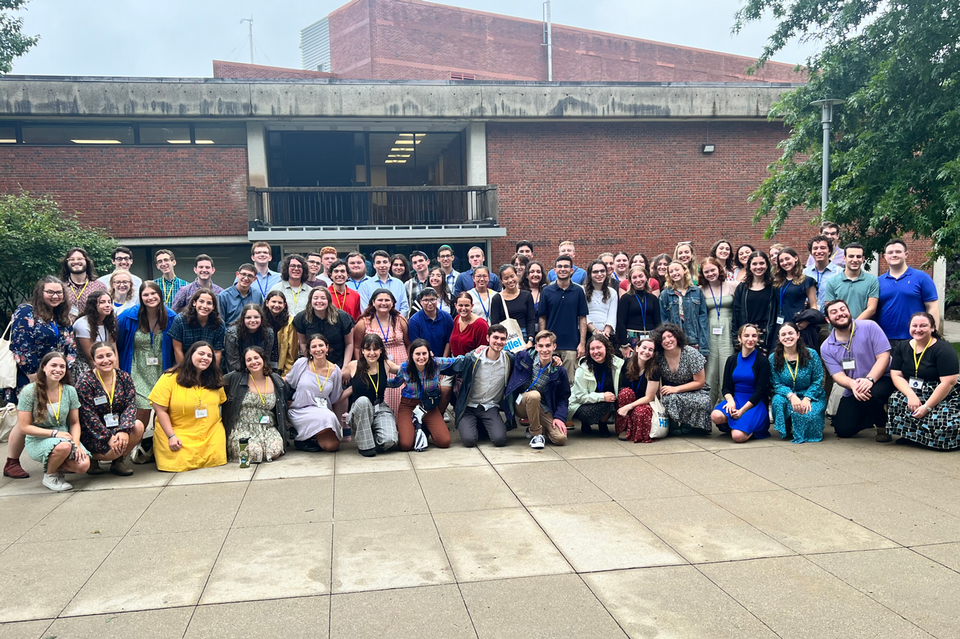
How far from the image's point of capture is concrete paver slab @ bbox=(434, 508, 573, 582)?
423 cm

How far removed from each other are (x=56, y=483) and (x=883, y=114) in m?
11.8

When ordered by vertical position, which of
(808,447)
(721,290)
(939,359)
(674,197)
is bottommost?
(808,447)

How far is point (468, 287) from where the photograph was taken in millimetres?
9055

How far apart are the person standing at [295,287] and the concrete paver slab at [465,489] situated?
271 cm

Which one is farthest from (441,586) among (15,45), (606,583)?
(15,45)

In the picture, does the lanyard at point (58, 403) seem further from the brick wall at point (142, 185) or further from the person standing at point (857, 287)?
the brick wall at point (142, 185)

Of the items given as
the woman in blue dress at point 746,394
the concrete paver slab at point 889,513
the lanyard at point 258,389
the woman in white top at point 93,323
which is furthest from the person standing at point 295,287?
the concrete paver slab at point 889,513

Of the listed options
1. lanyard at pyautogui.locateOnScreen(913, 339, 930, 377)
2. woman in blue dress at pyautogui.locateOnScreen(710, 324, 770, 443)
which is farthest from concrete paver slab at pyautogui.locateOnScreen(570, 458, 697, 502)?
lanyard at pyautogui.locateOnScreen(913, 339, 930, 377)

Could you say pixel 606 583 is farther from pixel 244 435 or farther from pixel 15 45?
pixel 15 45

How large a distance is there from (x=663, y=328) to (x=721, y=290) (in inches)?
43.1

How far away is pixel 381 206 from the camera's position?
1723 cm

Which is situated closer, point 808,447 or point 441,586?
point 441,586

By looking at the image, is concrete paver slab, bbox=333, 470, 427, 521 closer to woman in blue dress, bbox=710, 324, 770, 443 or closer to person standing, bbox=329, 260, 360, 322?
person standing, bbox=329, 260, 360, 322

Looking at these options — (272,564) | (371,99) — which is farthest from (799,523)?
(371,99)
